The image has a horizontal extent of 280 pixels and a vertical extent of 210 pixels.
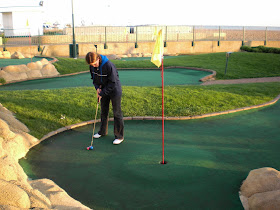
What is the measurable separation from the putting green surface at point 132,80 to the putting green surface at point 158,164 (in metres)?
5.64

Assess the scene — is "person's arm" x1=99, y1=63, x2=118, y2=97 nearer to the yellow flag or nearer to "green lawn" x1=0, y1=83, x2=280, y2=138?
the yellow flag

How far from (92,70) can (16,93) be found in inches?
Answer: 169

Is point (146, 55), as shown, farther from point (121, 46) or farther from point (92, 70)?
point (92, 70)

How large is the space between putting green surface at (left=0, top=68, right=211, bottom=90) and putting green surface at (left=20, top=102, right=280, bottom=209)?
5.64m

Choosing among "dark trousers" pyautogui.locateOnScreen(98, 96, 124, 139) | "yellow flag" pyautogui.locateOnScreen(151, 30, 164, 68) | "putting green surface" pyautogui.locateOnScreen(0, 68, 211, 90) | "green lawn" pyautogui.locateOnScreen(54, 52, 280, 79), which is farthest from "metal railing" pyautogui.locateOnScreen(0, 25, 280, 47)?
"yellow flag" pyautogui.locateOnScreen(151, 30, 164, 68)

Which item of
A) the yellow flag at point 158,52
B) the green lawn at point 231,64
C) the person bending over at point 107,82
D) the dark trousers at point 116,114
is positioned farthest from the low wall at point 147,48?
the yellow flag at point 158,52

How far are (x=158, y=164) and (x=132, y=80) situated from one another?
879 centimetres

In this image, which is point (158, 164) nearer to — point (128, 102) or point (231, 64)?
point (128, 102)

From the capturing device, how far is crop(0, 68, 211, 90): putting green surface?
43.0ft

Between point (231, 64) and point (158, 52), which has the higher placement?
point (158, 52)

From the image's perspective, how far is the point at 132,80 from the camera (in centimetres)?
1422

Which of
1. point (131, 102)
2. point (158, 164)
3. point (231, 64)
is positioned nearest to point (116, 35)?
point (231, 64)

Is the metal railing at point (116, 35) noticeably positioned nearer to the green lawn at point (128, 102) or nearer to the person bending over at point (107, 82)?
the green lawn at point (128, 102)

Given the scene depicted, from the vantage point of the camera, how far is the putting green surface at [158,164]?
463 centimetres
